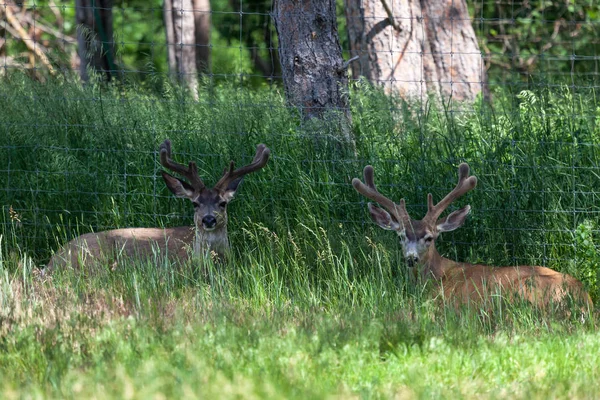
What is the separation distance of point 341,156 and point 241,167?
2.68ft

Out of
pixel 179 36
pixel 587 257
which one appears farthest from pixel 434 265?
pixel 179 36

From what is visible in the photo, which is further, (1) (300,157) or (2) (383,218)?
(1) (300,157)

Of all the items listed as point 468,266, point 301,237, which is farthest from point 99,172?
point 468,266

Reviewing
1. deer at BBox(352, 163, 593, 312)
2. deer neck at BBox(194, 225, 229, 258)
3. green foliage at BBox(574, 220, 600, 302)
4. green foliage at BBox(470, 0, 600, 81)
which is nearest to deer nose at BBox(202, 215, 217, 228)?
deer neck at BBox(194, 225, 229, 258)

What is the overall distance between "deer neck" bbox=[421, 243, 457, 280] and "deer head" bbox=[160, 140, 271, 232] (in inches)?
55.6

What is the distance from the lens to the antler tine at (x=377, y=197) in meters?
7.10

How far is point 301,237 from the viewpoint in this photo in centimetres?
745

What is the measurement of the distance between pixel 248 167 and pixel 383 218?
3.69 feet

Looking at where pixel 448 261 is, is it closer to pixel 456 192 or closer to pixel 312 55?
pixel 456 192

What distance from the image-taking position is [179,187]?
301 inches

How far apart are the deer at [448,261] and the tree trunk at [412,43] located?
4.26 meters

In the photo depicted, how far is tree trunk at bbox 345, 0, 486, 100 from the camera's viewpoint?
37.8 ft

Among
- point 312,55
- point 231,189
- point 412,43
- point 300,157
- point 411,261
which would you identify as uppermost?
point 312,55

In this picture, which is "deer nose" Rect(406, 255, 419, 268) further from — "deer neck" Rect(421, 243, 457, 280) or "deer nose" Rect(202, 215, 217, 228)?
"deer nose" Rect(202, 215, 217, 228)
